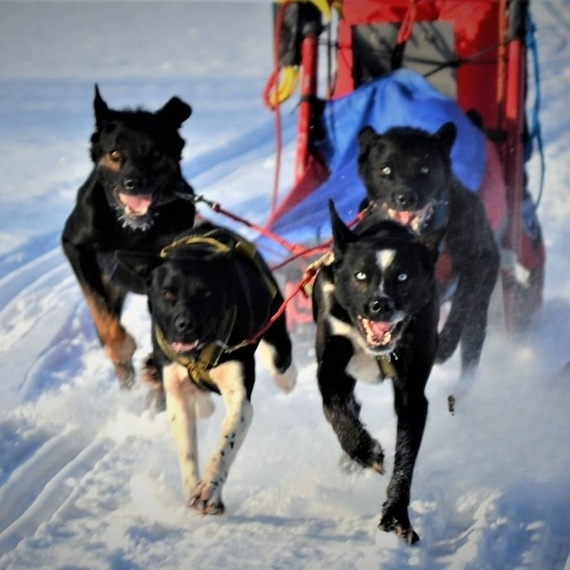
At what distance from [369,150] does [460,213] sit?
10.5 inches

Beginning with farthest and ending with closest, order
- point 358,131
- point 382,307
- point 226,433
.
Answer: point 358,131 < point 226,433 < point 382,307

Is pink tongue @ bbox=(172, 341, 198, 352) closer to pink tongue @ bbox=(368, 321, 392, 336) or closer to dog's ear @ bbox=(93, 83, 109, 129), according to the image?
pink tongue @ bbox=(368, 321, 392, 336)

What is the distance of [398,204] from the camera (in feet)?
7.68

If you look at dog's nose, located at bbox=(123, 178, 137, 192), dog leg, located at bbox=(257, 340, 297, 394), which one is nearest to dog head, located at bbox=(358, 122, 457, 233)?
dog leg, located at bbox=(257, 340, 297, 394)

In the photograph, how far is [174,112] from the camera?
8.02 feet

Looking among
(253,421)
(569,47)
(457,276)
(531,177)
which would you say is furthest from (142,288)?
(569,47)

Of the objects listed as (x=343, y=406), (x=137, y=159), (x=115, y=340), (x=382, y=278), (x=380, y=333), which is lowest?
(x=343, y=406)

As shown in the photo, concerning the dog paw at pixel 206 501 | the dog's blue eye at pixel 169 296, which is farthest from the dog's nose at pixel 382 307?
the dog paw at pixel 206 501

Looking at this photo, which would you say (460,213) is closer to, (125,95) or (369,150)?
(369,150)

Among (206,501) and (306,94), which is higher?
(306,94)

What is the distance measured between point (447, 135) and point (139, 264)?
791 mm

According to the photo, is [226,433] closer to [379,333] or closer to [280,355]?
[280,355]

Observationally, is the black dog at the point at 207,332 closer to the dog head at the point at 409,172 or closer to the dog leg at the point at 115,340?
the dog leg at the point at 115,340

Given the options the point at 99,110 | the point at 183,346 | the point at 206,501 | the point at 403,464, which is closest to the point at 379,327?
the point at 403,464
